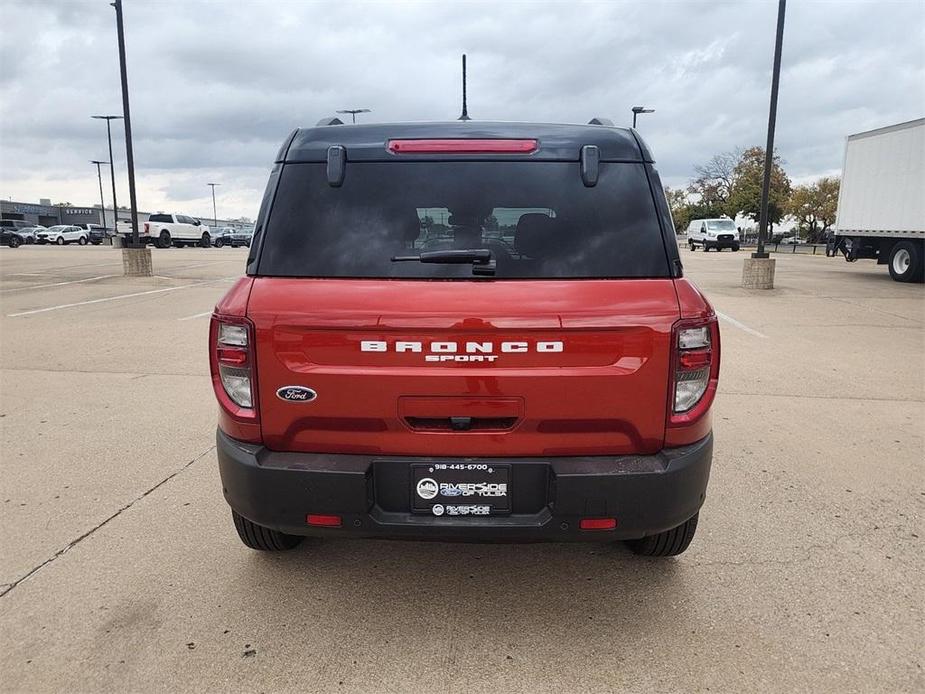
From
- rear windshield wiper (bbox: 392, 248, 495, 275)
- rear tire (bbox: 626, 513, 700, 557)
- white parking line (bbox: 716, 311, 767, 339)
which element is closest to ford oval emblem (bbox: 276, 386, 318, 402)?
rear windshield wiper (bbox: 392, 248, 495, 275)

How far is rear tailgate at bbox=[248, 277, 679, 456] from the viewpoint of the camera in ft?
7.48

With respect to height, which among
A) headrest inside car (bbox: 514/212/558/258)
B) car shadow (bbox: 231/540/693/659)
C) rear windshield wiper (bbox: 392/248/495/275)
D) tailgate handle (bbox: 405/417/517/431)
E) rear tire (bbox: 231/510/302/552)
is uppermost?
headrest inside car (bbox: 514/212/558/258)

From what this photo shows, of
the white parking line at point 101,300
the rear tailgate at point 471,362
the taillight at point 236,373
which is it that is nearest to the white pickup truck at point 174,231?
the white parking line at point 101,300

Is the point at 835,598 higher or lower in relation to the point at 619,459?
lower

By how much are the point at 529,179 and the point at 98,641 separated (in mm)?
2437

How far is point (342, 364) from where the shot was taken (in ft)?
7.63

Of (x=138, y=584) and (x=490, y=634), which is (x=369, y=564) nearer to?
(x=490, y=634)

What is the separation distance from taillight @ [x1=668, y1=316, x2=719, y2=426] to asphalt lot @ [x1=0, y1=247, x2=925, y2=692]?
0.91 metres

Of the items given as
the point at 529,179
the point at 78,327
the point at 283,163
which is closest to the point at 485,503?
the point at 529,179

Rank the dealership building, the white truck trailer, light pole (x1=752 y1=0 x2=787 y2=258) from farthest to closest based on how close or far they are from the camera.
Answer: the dealership building < the white truck trailer < light pole (x1=752 y1=0 x2=787 y2=258)

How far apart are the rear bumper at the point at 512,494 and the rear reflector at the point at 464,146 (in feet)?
3.88

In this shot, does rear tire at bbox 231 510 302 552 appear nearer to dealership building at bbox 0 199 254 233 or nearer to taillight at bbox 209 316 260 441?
taillight at bbox 209 316 260 441

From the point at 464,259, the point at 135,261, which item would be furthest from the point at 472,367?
the point at 135,261

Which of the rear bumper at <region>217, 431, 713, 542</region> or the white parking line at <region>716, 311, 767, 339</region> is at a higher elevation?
the rear bumper at <region>217, 431, 713, 542</region>
